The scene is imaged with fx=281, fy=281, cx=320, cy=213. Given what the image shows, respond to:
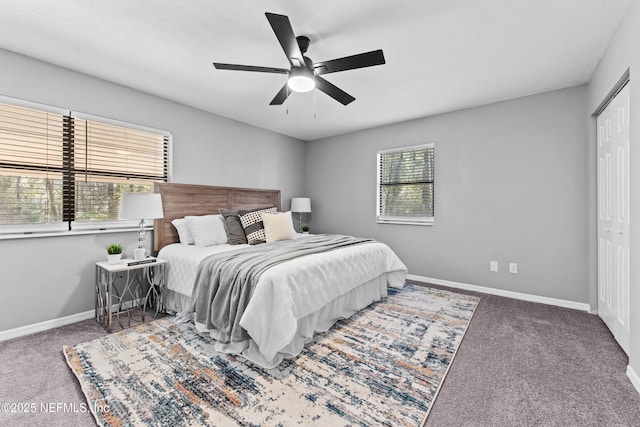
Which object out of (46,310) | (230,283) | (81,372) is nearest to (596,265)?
(230,283)

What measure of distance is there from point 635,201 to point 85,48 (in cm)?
438

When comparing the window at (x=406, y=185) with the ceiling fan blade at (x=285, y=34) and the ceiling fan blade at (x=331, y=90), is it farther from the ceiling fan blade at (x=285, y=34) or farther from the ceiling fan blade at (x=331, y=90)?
the ceiling fan blade at (x=285, y=34)

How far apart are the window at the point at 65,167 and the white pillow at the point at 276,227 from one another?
1464 millimetres

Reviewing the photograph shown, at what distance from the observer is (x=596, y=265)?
9.85ft

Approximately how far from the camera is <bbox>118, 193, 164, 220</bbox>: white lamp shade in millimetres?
2684

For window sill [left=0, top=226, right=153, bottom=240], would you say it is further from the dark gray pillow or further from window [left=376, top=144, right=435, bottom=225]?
window [left=376, top=144, right=435, bottom=225]

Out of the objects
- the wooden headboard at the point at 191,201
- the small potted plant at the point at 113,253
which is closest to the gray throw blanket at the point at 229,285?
the small potted plant at the point at 113,253

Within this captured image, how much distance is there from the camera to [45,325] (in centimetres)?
265

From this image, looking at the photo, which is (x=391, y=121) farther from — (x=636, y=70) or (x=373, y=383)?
(x=373, y=383)

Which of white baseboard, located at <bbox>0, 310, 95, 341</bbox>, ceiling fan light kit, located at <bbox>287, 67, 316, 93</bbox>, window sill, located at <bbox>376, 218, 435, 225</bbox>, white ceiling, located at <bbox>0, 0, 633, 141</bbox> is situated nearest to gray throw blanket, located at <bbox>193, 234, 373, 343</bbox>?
white baseboard, located at <bbox>0, 310, 95, 341</bbox>

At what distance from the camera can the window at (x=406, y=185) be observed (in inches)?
169

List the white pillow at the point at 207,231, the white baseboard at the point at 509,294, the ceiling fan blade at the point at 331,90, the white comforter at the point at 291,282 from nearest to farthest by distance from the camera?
the white comforter at the point at 291,282 < the ceiling fan blade at the point at 331,90 < the white baseboard at the point at 509,294 < the white pillow at the point at 207,231

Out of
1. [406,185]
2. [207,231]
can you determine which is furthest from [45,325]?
[406,185]

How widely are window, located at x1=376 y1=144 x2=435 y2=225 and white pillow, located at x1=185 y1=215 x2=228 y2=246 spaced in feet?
8.45
